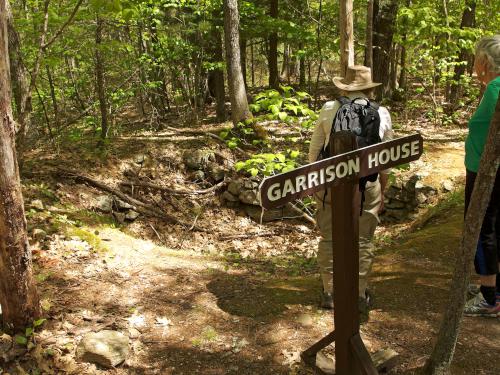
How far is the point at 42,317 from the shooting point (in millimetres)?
3510

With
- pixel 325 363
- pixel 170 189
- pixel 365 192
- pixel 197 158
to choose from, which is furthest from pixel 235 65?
pixel 325 363

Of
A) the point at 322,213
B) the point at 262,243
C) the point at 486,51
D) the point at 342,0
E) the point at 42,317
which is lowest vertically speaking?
the point at 262,243

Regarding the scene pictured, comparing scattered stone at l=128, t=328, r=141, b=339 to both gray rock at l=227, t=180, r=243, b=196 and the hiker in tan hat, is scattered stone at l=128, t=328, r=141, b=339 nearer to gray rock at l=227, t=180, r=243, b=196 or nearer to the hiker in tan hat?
the hiker in tan hat

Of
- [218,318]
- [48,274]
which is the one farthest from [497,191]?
[48,274]

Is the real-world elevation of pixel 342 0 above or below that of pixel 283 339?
above

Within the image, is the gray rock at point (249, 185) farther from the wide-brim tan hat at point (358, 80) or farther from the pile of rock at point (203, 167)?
the wide-brim tan hat at point (358, 80)

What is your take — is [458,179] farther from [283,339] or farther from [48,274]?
[48,274]

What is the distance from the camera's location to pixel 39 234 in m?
4.86

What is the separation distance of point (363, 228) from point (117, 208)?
462cm

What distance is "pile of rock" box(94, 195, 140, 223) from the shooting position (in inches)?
266

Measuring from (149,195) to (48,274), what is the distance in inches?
140

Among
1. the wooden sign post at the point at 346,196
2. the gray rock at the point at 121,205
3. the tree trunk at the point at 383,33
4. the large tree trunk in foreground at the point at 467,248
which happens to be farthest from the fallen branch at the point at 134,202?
the tree trunk at the point at 383,33

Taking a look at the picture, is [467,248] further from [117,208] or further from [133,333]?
[117,208]

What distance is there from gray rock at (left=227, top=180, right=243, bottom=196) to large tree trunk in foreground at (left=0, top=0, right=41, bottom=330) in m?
5.34
